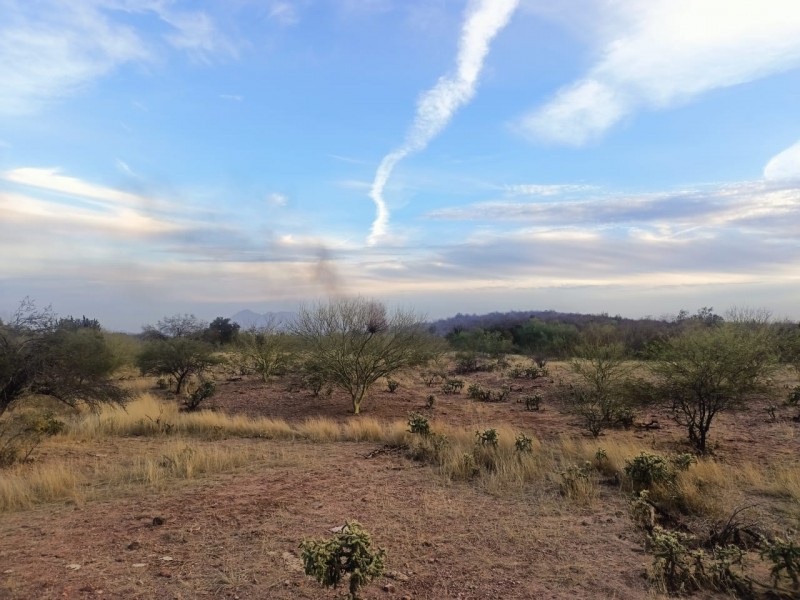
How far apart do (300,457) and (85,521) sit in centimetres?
428

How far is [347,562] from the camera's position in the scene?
4.04 m

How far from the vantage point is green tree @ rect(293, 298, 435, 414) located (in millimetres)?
16719

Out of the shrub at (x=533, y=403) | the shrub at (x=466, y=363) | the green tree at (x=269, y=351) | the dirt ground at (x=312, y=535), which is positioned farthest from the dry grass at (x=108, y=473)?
the shrub at (x=466, y=363)

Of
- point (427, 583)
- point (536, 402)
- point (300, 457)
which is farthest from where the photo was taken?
point (536, 402)

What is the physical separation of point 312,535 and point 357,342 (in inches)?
432

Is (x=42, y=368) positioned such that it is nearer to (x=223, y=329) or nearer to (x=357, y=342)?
(x=357, y=342)

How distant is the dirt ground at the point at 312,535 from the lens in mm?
4609

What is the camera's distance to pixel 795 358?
19234 mm

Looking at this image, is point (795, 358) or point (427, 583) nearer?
point (427, 583)

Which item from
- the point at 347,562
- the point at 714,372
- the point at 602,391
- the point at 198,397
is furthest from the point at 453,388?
the point at 347,562

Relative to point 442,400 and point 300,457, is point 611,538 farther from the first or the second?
point 442,400

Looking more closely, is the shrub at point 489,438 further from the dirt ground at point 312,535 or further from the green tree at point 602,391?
the green tree at point 602,391

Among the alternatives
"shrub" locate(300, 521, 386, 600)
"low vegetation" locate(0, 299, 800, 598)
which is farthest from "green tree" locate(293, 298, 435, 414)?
"shrub" locate(300, 521, 386, 600)

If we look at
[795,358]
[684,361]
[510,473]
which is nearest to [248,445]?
[510,473]
